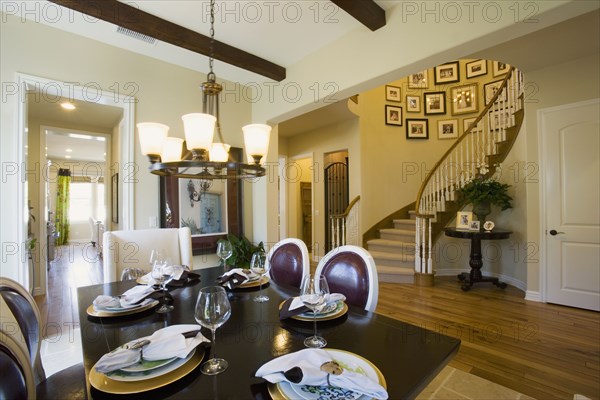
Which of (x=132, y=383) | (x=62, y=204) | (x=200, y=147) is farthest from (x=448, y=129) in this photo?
(x=62, y=204)

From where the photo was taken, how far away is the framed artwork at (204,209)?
10.4 ft

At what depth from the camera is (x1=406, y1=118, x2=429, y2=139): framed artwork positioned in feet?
18.5

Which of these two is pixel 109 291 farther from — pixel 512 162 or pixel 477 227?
pixel 512 162

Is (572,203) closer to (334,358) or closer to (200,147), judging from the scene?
(334,358)

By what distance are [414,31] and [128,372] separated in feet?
8.77

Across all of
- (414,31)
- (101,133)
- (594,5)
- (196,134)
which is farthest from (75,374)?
(101,133)

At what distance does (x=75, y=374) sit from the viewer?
4.02 feet

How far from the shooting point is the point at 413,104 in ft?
18.6

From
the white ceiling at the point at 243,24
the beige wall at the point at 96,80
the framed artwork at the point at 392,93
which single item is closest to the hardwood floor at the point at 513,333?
the white ceiling at the point at 243,24

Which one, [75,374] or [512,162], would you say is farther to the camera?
[512,162]

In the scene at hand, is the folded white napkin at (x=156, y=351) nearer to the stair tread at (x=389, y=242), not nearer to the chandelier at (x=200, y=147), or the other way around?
the chandelier at (x=200, y=147)

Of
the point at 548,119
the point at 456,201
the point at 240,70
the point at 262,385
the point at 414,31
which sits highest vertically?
the point at 240,70

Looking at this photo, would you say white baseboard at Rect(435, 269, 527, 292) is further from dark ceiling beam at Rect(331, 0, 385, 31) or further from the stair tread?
dark ceiling beam at Rect(331, 0, 385, 31)

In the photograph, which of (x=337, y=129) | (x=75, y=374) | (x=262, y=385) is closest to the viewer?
(x=262, y=385)
